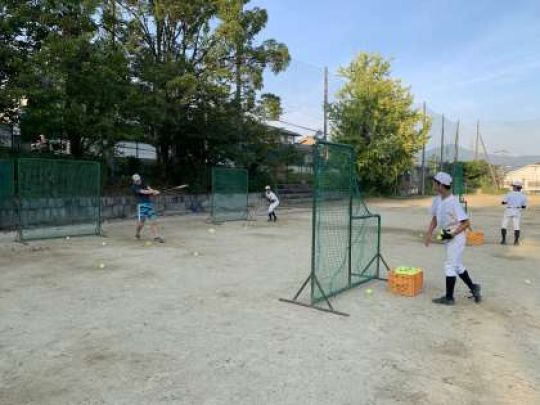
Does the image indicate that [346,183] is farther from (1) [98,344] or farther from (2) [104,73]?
(2) [104,73]

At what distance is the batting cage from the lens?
630cm

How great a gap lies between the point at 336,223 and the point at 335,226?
0.23ft

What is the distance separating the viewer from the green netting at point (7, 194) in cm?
1280

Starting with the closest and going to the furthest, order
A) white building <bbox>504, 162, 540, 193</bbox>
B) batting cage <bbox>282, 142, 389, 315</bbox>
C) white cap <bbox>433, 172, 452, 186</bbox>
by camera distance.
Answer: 1. batting cage <bbox>282, 142, 389, 315</bbox>
2. white cap <bbox>433, 172, 452, 186</bbox>
3. white building <bbox>504, 162, 540, 193</bbox>

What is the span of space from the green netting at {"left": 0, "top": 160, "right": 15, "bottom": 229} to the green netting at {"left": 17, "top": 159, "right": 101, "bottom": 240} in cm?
32

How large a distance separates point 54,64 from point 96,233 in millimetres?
4934

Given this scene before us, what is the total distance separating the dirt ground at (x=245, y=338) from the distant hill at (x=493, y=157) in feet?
115

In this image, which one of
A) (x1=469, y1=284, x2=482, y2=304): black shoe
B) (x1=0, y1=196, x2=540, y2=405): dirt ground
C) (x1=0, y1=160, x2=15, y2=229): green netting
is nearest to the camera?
(x1=0, y1=196, x2=540, y2=405): dirt ground

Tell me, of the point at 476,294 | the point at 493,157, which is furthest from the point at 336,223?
the point at 493,157

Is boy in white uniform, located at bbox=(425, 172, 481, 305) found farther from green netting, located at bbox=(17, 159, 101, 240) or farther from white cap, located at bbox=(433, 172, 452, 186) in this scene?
green netting, located at bbox=(17, 159, 101, 240)

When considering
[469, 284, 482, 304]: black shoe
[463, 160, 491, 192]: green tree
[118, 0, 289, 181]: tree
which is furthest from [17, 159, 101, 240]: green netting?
[463, 160, 491, 192]: green tree

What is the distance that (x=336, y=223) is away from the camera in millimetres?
7328

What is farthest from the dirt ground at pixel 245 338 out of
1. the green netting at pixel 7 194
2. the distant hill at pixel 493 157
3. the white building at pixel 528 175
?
the white building at pixel 528 175

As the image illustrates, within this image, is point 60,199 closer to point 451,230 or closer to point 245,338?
point 245,338
